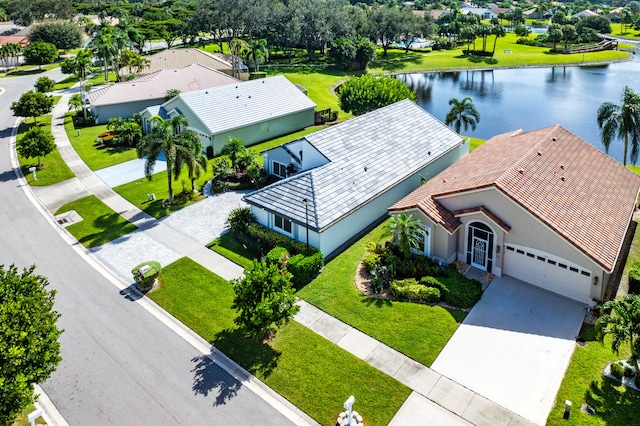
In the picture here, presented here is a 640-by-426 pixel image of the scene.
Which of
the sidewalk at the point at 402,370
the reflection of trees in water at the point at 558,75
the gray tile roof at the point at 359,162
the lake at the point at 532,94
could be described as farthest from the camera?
the reflection of trees in water at the point at 558,75

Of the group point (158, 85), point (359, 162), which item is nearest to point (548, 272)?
point (359, 162)

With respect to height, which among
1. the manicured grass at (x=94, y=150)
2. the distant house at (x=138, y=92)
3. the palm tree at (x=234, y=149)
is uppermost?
the distant house at (x=138, y=92)

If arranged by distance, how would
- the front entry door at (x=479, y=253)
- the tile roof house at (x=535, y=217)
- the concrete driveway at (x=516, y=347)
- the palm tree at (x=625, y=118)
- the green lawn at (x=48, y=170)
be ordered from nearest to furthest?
the concrete driveway at (x=516, y=347) < the tile roof house at (x=535, y=217) < the front entry door at (x=479, y=253) < the palm tree at (x=625, y=118) < the green lawn at (x=48, y=170)

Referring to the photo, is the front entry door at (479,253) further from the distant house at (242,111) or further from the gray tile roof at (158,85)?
the gray tile roof at (158,85)

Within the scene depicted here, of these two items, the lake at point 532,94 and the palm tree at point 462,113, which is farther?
the lake at point 532,94

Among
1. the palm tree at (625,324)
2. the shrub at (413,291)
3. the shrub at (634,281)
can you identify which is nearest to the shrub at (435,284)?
the shrub at (413,291)
